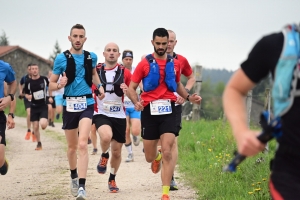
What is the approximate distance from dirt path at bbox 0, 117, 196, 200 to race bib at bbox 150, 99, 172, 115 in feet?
4.06

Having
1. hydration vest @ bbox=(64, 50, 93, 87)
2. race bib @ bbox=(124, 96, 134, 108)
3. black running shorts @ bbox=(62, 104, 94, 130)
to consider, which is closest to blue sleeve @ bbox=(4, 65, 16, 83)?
hydration vest @ bbox=(64, 50, 93, 87)

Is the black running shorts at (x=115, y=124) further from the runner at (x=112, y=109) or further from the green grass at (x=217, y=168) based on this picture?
the green grass at (x=217, y=168)

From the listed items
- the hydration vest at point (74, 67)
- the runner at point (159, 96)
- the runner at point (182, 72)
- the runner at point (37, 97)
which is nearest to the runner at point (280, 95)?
the runner at point (159, 96)

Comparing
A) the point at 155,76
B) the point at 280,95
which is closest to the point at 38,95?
the point at 155,76

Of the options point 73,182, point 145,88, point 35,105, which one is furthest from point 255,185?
point 35,105

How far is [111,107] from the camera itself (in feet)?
31.9

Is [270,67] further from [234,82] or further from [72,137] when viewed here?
[72,137]

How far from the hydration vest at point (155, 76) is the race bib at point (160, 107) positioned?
20 cm

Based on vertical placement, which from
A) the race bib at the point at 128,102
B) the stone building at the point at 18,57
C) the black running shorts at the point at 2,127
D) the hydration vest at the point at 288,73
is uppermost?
the hydration vest at the point at 288,73

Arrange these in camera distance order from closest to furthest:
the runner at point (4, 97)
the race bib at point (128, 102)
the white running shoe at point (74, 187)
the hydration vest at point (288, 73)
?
1. the hydration vest at point (288, 73)
2. the white running shoe at point (74, 187)
3. the runner at point (4, 97)
4. the race bib at point (128, 102)

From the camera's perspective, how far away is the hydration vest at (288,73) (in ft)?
11.1

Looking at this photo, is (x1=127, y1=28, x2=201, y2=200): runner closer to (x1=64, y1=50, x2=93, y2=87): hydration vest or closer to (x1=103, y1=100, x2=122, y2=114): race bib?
(x1=64, y1=50, x2=93, y2=87): hydration vest

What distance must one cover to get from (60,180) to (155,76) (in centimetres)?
321

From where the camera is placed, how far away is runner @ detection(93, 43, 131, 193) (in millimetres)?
9609
